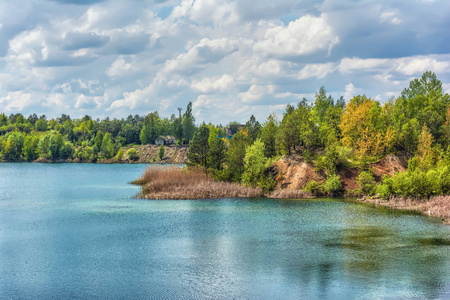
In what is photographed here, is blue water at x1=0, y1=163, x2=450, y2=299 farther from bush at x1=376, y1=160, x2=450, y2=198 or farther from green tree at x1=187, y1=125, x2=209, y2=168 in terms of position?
green tree at x1=187, y1=125, x2=209, y2=168

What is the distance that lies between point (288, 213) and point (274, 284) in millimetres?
30732

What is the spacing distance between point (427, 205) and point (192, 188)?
38210mm

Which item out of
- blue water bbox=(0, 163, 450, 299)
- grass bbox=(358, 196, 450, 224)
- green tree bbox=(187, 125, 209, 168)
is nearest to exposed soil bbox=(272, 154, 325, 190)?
blue water bbox=(0, 163, 450, 299)

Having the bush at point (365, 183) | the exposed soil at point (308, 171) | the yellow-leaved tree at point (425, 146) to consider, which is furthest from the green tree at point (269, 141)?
the yellow-leaved tree at point (425, 146)

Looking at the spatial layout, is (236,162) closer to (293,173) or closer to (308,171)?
(293,173)

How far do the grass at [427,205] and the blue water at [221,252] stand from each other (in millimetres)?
2975

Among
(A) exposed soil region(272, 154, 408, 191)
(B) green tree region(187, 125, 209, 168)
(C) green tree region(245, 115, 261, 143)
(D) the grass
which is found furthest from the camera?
(C) green tree region(245, 115, 261, 143)

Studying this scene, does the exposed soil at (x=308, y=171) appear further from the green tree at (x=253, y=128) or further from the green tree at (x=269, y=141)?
the green tree at (x=253, y=128)

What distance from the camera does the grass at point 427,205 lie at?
57306 mm

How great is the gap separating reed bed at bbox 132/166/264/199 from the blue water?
8909 mm

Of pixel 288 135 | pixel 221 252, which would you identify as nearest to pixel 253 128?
pixel 288 135

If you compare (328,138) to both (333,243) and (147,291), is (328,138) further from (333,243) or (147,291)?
(147,291)

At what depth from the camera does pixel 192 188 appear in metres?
77.0

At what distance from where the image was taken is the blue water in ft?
97.2
